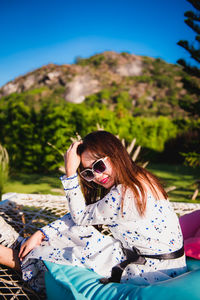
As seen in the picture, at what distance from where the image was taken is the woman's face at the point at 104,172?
59.8 inches

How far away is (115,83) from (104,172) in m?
56.6

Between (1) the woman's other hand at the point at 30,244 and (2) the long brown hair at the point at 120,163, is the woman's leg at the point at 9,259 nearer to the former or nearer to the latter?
(1) the woman's other hand at the point at 30,244

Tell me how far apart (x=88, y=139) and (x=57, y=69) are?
65.7m

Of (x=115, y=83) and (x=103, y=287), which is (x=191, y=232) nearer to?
(x=103, y=287)

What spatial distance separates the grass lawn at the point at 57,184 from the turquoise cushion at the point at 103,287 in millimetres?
3588

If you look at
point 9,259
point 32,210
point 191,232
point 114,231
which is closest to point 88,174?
point 114,231

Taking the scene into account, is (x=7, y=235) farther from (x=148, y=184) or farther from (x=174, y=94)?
(x=174, y=94)

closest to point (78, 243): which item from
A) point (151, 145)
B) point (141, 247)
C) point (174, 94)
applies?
point (141, 247)

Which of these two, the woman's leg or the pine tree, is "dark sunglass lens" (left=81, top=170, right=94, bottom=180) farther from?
the pine tree

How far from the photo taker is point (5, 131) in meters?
8.43

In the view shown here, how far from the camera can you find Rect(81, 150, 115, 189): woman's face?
4.98 ft

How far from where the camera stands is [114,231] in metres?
1.49

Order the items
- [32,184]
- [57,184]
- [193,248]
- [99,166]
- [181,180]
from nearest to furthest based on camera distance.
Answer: [99,166] < [193,248] < [57,184] < [32,184] < [181,180]

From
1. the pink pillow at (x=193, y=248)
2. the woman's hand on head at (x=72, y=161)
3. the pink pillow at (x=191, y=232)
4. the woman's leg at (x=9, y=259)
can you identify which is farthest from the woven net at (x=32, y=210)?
the woman's hand on head at (x=72, y=161)
